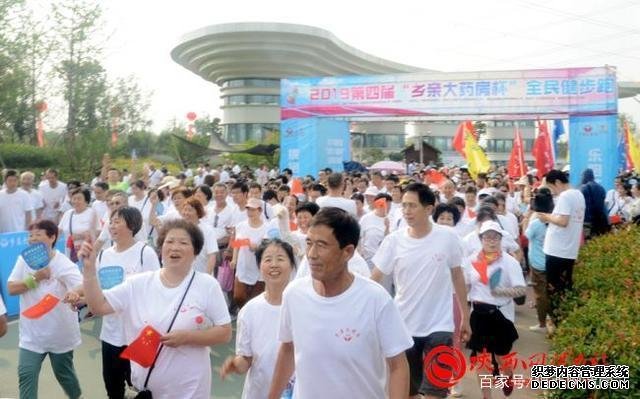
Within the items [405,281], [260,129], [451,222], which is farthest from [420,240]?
[260,129]

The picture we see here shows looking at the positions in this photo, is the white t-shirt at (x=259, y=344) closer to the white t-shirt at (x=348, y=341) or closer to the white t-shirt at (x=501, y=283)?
the white t-shirt at (x=348, y=341)

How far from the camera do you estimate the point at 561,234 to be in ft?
21.9

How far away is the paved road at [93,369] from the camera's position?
202 inches

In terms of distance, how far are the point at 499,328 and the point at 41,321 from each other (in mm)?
3369

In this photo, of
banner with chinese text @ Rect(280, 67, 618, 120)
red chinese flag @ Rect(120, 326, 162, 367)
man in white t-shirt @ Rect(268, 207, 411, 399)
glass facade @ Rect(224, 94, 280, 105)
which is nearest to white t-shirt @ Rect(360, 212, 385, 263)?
red chinese flag @ Rect(120, 326, 162, 367)

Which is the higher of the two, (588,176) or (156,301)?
(588,176)

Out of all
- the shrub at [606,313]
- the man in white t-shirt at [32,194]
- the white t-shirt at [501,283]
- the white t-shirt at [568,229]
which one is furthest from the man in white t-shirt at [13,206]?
the shrub at [606,313]

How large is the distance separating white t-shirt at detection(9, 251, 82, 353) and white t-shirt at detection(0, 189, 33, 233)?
18.1ft

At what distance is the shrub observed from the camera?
11.5 ft

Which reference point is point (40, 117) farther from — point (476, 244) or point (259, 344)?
point (259, 344)

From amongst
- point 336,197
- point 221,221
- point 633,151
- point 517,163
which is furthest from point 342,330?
point 633,151

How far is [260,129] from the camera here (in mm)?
54812

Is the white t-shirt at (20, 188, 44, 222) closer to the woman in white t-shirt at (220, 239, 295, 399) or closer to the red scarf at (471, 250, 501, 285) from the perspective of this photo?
the red scarf at (471, 250, 501, 285)

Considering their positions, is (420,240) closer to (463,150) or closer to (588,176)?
(588,176)
